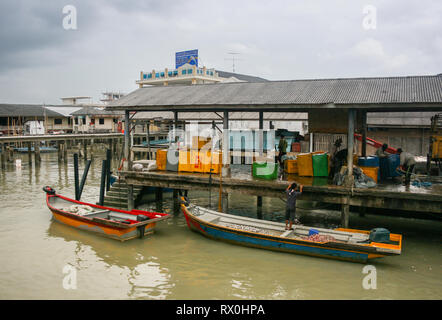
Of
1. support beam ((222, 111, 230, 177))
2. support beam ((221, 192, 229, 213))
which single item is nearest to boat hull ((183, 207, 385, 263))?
support beam ((221, 192, 229, 213))

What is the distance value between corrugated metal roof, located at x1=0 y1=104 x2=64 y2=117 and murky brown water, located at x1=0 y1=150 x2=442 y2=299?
32741 millimetres

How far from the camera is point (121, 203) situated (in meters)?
17.5

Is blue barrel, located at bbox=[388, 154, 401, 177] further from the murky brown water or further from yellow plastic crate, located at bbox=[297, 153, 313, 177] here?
yellow plastic crate, located at bbox=[297, 153, 313, 177]

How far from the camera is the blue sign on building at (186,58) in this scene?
170ft

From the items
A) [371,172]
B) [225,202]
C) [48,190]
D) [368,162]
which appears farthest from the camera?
[48,190]

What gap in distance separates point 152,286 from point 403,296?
6.73 m

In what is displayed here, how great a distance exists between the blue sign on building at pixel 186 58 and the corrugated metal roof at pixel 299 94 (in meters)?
34.9

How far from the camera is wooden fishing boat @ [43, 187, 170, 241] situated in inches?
539

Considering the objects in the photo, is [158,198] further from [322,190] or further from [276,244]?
[322,190]

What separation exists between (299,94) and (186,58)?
41.1m

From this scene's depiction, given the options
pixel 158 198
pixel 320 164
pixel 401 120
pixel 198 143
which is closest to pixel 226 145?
pixel 198 143

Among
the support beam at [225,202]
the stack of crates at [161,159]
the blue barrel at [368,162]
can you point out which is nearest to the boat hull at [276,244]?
the support beam at [225,202]

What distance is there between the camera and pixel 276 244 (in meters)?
12.0
